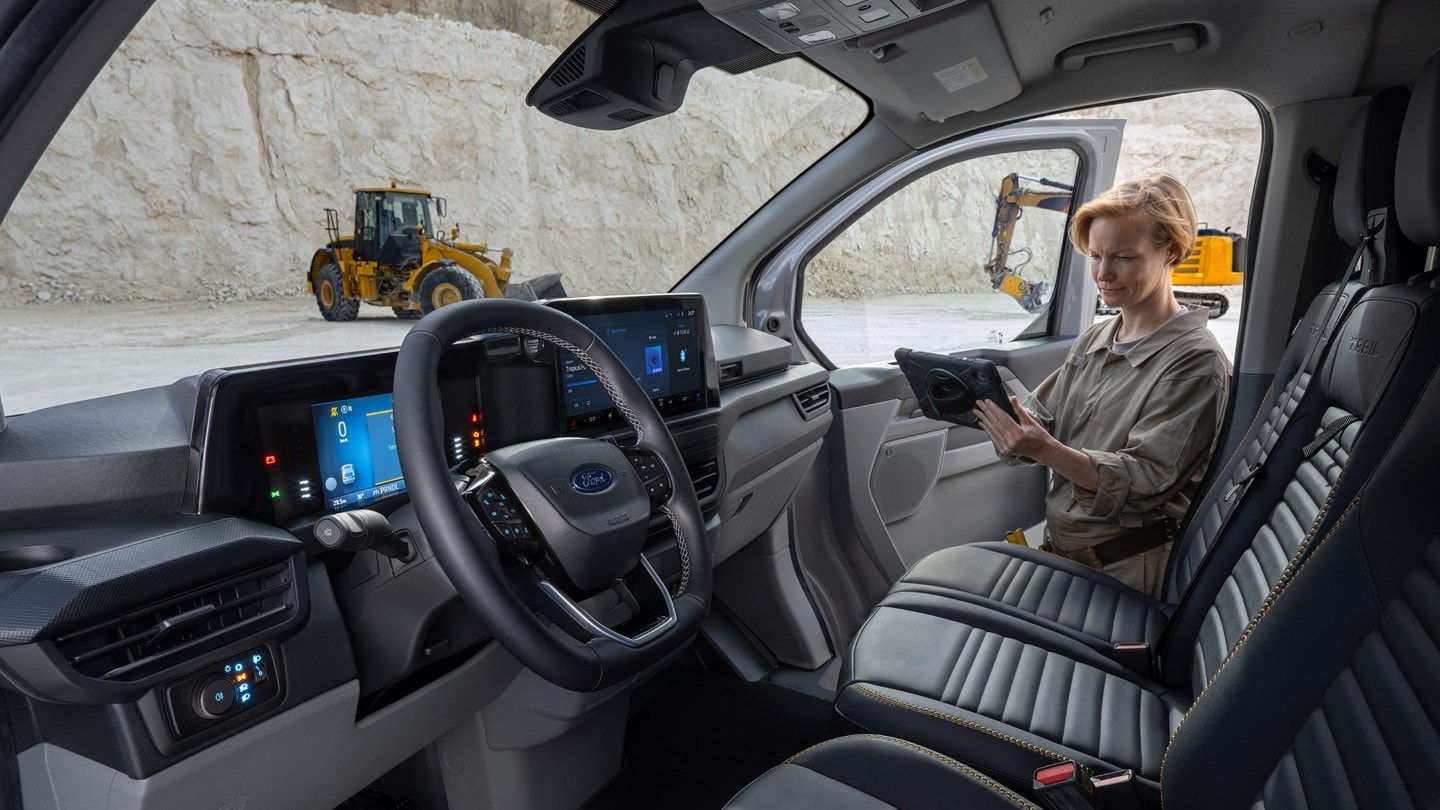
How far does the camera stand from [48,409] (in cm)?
108

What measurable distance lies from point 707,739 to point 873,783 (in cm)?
102

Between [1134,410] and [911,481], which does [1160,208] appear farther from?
[911,481]

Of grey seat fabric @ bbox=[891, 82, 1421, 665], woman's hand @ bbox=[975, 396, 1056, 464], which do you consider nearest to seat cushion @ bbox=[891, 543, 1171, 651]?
grey seat fabric @ bbox=[891, 82, 1421, 665]

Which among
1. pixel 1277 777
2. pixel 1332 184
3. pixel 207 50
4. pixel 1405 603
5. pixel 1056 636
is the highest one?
pixel 207 50

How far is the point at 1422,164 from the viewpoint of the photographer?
1111mm

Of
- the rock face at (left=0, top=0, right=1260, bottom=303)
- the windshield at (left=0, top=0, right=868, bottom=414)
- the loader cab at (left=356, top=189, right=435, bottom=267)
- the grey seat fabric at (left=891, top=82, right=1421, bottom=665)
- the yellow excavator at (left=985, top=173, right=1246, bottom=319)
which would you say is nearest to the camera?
the grey seat fabric at (left=891, top=82, right=1421, bottom=665)

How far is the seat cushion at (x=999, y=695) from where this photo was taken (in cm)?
128

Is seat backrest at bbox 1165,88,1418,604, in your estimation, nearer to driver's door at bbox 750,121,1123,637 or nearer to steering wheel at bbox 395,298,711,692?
driver's door at bbox 750,121,1123,637

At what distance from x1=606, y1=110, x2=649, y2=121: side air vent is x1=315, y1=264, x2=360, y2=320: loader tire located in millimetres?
2963

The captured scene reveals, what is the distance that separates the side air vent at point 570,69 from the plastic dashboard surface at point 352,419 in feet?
1.96

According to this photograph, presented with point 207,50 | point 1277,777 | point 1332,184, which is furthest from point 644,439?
point 207,50

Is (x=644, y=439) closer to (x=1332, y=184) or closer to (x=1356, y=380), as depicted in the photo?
(x=1356, y=380)

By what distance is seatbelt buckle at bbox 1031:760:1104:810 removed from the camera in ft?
3.67

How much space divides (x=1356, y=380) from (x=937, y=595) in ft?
2.72
